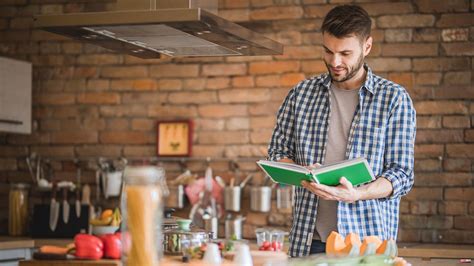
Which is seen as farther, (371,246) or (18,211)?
(18,211)

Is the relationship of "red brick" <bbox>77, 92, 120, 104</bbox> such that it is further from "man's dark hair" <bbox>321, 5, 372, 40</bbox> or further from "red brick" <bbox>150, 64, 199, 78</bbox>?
"man's dark hair" <bbox>321, 5, 372, 40</bbox>

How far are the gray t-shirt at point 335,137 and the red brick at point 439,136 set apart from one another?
2.47m

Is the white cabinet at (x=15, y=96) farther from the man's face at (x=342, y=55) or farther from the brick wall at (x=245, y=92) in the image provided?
the man's face at (x=342, y=55)

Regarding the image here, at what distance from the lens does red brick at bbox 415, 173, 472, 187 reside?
19.6ft

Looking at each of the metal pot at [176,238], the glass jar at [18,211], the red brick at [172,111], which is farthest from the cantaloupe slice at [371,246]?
the glass jar at [18,211]

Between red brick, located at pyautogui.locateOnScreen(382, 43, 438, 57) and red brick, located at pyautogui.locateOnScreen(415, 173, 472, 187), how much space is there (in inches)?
33.3

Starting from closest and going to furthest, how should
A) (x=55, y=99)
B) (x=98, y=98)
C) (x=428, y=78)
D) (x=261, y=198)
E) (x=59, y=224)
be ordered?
(x=428, y=78) < (x=261, y=198) < (x=59, y=224) < (x=98, y=98) < (x=55, y=99)

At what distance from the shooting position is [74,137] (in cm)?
693

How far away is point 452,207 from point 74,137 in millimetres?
2965

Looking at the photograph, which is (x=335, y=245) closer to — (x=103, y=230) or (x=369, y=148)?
(x=369, y=148)

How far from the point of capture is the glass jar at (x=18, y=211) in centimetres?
673

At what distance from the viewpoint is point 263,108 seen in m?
6.44

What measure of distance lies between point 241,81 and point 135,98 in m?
0.87

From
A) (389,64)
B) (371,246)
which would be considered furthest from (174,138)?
(371,246)
